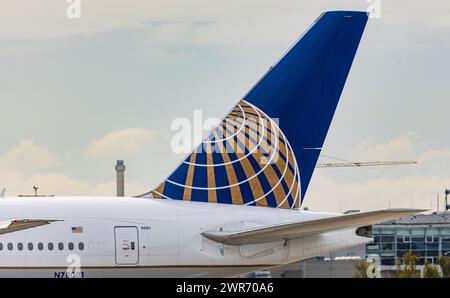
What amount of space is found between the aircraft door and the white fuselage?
0.03 meters

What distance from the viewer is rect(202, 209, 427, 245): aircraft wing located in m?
26.4

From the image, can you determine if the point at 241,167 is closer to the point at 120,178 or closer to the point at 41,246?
the point at 41,246

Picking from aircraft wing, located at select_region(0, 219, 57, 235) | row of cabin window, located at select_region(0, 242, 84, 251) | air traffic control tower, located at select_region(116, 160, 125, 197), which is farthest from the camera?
air traffic control tower, located at select_region(116, 160, 125, 197)

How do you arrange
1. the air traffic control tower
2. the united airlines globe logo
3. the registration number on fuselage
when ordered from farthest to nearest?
the air traffic control tower → the united airlines globe logo → the registration number on fuselage

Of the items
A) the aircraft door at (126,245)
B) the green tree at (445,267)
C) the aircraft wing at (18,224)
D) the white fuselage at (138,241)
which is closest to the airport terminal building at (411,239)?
the green tree at (445,267)

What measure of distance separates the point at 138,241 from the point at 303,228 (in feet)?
14.8

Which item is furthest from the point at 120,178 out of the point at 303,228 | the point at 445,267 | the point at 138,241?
the point at 303,228

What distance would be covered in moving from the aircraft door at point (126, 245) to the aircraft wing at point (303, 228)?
212 centimetres

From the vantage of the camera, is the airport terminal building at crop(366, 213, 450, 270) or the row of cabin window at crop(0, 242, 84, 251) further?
the airport terminal building at crop(366, 213, 450, 270)

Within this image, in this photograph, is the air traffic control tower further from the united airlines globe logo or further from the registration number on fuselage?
the registration number on fuselage

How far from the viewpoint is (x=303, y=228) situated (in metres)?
28.7

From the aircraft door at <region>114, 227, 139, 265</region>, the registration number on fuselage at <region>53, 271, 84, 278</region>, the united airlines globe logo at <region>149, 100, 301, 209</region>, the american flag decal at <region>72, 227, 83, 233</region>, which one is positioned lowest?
the registration number on fuselage at <region>53, 271, 84, 278</region>

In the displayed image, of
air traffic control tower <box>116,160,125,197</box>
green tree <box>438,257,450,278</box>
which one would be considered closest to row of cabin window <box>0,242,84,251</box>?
green tree <box>438,257,450,278</box>
